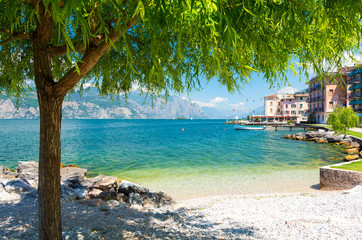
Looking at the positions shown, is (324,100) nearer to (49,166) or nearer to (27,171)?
(27,171)

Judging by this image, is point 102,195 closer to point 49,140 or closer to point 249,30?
point 49,140

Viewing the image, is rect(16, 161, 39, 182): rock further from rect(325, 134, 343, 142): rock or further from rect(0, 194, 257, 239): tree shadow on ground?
rect(325, 134, 343, 142): rock

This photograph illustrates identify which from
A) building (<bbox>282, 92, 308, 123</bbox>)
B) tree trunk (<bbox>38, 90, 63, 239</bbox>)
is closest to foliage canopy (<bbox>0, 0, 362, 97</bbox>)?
tree trunk (<bbox>38, 90, 63, 239</bbox>)

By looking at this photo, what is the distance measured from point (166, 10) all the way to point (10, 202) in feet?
31.1

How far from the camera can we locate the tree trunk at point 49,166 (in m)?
3.61

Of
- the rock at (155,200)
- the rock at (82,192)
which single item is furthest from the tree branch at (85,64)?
the rock at (82,192)

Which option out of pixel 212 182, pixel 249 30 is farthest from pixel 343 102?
pixel 249 30

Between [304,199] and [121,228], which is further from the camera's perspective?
[304,199]

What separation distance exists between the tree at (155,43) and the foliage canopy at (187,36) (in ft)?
0.05

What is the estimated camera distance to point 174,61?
460cm

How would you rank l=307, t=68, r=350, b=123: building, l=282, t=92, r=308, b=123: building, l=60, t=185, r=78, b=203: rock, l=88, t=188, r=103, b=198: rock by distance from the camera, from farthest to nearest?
1. l=282, t=92, r=308, b=123: building
2. l=307, t=68, r=350, b=123: building
3. l=88, t=188, r=103, b=198: rock
4. l=60, t=185, r=78, b=203: rock

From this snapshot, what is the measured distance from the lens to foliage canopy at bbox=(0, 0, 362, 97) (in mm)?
2121

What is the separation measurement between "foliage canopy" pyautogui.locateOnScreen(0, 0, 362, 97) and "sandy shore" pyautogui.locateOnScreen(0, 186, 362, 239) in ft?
11.7

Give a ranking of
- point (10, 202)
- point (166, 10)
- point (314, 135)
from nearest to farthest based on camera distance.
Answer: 1. point (166, 10)
2. point (10, 202)
3. point (314, 135)
